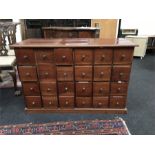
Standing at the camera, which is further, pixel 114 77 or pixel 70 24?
pixel 70 24

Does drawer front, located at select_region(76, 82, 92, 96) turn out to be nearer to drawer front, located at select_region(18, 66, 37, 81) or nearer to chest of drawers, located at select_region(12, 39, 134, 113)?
chest of drawers, located at select_region(12, 39, 134, 113)

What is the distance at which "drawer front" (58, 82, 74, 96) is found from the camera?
6.16 ft

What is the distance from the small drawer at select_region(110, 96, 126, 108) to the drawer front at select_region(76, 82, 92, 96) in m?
0.28

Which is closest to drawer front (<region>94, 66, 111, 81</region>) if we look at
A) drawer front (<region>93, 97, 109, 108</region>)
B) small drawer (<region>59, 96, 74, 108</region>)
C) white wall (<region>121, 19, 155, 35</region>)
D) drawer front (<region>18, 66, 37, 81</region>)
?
drawer front (<region>93, 97, 109, 108</region>)

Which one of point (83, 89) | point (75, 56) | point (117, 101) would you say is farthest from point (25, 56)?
point (117, 101)

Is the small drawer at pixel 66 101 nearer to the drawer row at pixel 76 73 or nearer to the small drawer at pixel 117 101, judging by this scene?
the drawer row at pixel 76 73

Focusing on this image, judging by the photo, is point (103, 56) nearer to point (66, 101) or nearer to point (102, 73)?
point (102, 73)

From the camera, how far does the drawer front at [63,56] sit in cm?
169
